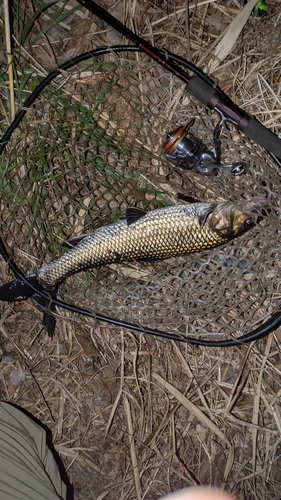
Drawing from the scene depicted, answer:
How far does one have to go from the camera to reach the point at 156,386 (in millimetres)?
2434

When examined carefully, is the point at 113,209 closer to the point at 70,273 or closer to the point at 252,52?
the point at 70,273

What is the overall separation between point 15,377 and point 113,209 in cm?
111

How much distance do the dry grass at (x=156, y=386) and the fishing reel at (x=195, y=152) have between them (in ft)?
1.25

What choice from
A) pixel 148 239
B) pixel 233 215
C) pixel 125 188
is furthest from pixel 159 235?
pixel 125 188

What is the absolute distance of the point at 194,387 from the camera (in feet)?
7.89

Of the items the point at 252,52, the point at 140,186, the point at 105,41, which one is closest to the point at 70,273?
the point at 140,186

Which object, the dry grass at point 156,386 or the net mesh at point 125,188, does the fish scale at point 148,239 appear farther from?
the dry grass at point 156,386

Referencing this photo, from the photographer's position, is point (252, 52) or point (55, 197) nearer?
point (252, 52)

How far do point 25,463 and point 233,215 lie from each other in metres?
1.52

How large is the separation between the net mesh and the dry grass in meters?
0.21

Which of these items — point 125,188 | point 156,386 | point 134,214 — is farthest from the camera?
point 156,386

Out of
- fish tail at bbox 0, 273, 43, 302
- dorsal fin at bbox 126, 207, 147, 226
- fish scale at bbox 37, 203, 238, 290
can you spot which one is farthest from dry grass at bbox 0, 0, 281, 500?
dorsal fin at bbox 126, 207, 147, 226

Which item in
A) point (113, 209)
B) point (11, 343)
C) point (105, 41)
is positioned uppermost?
point (105, 41)

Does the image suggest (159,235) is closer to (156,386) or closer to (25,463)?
(156,386)
